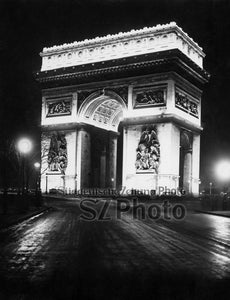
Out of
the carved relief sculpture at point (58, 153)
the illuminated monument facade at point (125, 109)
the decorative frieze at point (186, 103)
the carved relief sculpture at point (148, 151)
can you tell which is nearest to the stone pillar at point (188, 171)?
the illuminated monument facade at point (125, 109)

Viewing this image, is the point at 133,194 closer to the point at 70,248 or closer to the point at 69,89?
the point at 69,89

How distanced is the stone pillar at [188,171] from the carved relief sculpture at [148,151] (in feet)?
23.9

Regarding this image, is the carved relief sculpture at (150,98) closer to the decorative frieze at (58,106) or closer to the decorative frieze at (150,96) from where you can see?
the decorative frieze at (150,96)

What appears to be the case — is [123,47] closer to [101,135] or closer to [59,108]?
[59,108]

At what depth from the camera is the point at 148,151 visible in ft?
164

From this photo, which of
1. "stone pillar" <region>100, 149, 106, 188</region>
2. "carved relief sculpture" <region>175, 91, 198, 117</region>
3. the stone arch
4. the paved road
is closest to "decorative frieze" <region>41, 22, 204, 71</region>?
the stone arch

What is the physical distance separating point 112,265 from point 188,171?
4674 centimetres

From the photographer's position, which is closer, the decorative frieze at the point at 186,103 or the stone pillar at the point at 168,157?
the stone pillar at the point at 168,157

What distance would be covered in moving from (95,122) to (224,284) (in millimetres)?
50185

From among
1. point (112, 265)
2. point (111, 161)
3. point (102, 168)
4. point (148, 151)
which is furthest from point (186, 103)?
point (112, 265)

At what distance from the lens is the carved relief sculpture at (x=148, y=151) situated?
4916cm

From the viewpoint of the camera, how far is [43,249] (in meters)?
12.0

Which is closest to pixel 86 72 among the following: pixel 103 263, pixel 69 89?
pixel 69 89

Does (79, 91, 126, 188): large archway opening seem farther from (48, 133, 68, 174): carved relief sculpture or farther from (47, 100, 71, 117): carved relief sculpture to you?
(48, 133, 68, 174): carved relief sculpture
